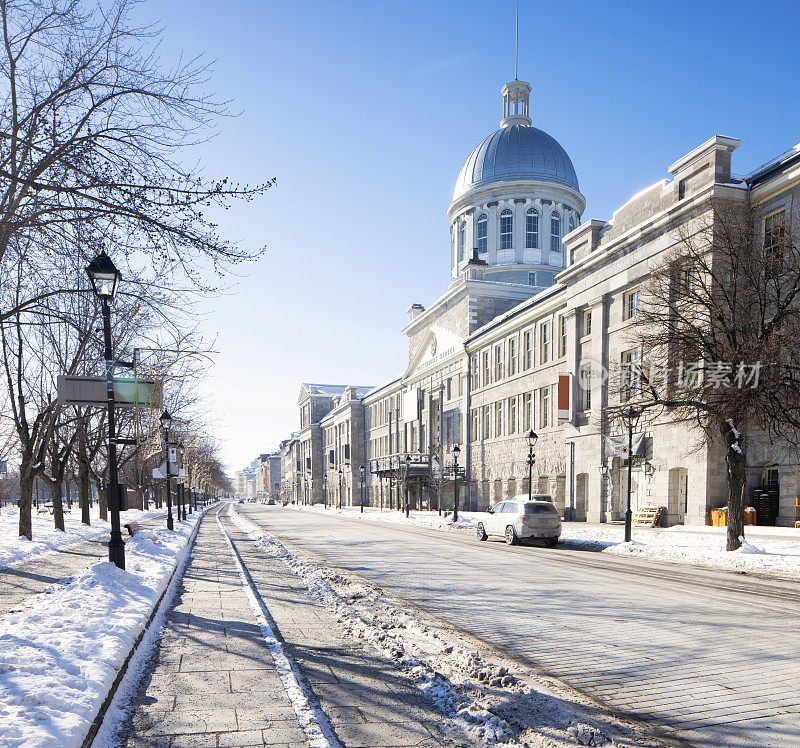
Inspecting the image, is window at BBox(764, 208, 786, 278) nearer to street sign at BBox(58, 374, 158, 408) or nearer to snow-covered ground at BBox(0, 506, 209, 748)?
street sign at BBox(58, 374, 158, 408)

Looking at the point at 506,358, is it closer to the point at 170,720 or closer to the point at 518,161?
the point at 518,161

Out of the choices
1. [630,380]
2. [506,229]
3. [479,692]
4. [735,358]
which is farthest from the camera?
[506,229]

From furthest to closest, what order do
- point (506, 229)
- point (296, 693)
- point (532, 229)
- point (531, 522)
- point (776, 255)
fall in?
point (506, 229), point (532, 229), point (531, 522), point (776, 255), point (296, 693)

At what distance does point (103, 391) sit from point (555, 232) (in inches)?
2532

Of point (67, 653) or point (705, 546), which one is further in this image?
point (705, 546)

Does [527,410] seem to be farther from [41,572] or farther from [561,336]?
[41,572]

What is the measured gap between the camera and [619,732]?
4.62m

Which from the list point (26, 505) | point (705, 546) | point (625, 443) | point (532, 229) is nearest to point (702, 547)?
point (705, 546)

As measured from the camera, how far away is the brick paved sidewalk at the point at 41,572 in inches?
389

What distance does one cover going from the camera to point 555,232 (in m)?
69.3

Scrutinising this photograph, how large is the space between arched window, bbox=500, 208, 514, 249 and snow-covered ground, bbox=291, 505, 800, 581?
1855 inches

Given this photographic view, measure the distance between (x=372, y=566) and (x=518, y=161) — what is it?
6257cm

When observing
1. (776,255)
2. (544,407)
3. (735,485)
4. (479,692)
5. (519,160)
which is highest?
(519,160)

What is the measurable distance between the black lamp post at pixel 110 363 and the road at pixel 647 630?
15.6ft
